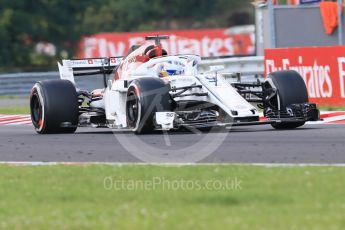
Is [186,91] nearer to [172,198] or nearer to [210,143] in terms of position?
[210,143]

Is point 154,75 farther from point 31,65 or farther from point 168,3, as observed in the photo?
point 168,3

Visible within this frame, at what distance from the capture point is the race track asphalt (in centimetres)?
1184

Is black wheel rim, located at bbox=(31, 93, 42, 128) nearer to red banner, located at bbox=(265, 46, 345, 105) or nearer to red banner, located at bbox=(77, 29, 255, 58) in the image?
red banner, located at bbox=(265, 46, 345, 105)

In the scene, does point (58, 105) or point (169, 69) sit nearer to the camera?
point (169, 69)

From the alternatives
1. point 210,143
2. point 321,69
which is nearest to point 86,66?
point 210,143

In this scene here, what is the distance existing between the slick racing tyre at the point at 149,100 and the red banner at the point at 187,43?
37894 mm

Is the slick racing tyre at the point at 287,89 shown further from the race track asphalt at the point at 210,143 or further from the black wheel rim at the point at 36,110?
the black wheel rim at the point at 36,110

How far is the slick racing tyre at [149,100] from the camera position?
562 inches

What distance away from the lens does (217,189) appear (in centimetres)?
925

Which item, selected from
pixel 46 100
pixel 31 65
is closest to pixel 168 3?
pixel 31 65

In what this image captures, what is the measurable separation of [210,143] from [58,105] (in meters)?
3.32

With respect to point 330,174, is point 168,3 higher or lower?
higher

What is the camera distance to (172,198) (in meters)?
8.81

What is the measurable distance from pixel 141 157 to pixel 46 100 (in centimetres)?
400
